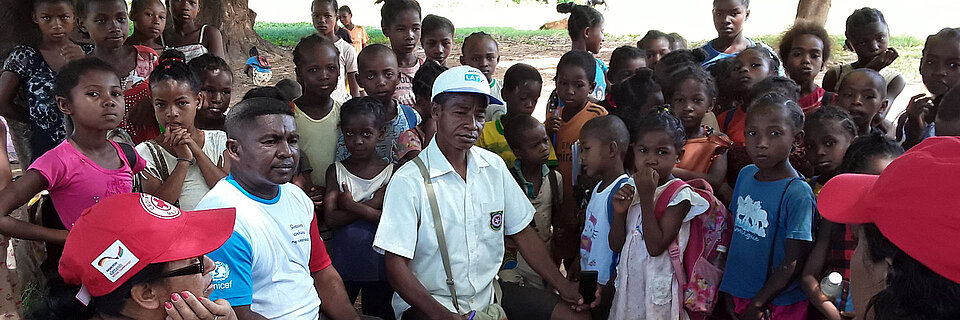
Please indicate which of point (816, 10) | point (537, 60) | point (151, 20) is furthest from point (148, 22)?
point (537, 60)

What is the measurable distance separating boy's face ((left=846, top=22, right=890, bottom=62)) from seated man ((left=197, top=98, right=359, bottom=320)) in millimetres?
3822

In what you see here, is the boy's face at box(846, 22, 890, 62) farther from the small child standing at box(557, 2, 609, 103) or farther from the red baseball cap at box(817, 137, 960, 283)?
the red baseball cap at box(817, 137, 960, 283)

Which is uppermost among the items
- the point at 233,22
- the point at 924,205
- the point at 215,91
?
the point at 924,205

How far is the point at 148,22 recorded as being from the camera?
15.3ft

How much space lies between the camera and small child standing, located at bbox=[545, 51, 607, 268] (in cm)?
400

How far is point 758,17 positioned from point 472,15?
30.2 feet

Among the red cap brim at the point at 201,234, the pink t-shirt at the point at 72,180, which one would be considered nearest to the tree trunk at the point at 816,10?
the pink t-shirt at the point at 72,180

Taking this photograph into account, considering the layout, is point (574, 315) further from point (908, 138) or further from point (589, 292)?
point (908, 138)

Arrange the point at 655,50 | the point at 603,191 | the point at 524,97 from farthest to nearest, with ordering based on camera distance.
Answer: the point at 655,50 → the point at 524,97 → the point at 603,191

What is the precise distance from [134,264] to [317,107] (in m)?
2.24

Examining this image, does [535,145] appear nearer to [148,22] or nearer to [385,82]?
[385,82]

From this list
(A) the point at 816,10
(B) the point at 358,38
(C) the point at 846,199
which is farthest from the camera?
(A) the point at 816,10

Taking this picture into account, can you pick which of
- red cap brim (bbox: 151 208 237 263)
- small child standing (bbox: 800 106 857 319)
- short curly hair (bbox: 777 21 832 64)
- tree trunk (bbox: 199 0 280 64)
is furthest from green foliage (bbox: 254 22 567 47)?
red cap brim (bbox: 151 208 237 263)

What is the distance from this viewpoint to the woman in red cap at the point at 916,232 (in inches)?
52.3
